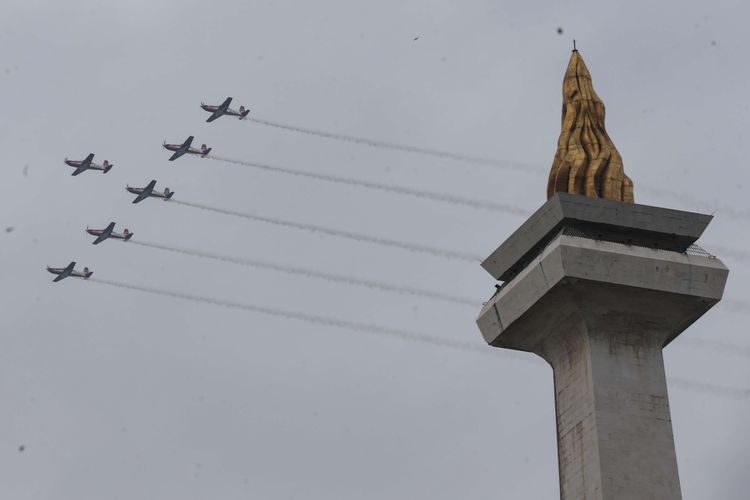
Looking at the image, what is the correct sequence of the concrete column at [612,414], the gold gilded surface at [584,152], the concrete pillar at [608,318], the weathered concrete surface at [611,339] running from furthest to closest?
1. the gold gilded surface at [584,152]
2. the concrete pillar at [608,318]
3. the weathered concrete surface at [611,339]
4. the concrete column at [612,414]

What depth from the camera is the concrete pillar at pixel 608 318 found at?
69.3 metres

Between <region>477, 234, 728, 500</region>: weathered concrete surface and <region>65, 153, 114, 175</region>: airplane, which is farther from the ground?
<region>65, 153, 114, 175</region>: airplane

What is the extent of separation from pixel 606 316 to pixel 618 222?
4893 mm

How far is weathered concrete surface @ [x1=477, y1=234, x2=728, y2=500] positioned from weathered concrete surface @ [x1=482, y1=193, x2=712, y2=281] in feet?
3.50

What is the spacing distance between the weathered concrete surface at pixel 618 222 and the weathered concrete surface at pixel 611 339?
107 cm

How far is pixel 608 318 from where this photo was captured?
72.2 meters

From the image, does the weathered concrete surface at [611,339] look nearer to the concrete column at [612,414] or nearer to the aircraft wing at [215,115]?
the concrete column at [612,414]

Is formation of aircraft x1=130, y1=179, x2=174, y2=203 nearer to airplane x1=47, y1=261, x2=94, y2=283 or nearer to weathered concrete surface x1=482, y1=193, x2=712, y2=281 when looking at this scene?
airplane x1=47, y1=261, x2=94, y2=283

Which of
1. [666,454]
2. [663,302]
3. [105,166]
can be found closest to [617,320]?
[663,302]

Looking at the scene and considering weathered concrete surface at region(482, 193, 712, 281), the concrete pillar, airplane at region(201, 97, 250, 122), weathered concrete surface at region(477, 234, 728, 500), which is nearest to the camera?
weathered concrete surface at region(477, 234, 728, 500)

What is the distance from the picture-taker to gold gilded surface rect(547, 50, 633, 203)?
78.1 metres

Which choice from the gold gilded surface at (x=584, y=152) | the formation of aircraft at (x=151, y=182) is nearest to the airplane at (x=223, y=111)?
the formation of aircraft at (x=151, y=182)

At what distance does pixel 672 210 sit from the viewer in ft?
245

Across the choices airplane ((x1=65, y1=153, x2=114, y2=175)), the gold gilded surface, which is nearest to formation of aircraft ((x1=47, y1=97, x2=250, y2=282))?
airplane ((x1=65, y1=153, x2=114, y2=175))
